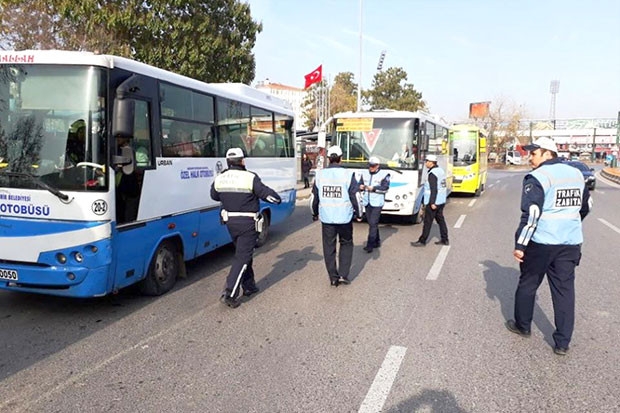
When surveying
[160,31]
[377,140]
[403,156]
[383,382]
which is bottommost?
[383,382]

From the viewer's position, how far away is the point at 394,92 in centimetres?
5478

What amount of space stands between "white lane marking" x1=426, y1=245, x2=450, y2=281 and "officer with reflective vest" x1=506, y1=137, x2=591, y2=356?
2527mm

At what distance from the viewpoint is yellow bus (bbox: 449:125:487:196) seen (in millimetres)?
18469

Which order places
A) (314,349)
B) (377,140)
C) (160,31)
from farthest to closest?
(160,31) → (377,140) → (314,349)

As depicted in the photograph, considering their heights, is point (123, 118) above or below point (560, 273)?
above

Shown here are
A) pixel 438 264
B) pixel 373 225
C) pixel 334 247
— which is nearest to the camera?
pixel 334 247

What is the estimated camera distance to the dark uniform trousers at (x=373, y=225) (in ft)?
28.1

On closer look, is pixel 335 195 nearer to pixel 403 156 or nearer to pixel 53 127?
pixel 53 127

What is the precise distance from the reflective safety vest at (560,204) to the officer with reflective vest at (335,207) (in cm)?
249

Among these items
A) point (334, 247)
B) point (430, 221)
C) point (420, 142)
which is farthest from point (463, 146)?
point (334, 247)

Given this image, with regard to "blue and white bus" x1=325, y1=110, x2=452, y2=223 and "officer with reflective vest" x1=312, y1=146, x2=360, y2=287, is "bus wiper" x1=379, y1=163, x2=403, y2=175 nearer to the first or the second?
"blue and white bus" x1=325, y1=110, x2=452, y2=223

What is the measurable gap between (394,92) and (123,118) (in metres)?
53.2

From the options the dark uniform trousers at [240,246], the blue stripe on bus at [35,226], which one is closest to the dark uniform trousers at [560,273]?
the dark uniform trousers at [240,246]

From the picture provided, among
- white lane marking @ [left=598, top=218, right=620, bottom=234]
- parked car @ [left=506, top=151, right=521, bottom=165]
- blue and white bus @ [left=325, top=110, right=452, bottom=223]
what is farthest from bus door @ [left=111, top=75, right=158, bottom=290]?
parked car @ [left=506, top=151, right=521, bottom=165]
